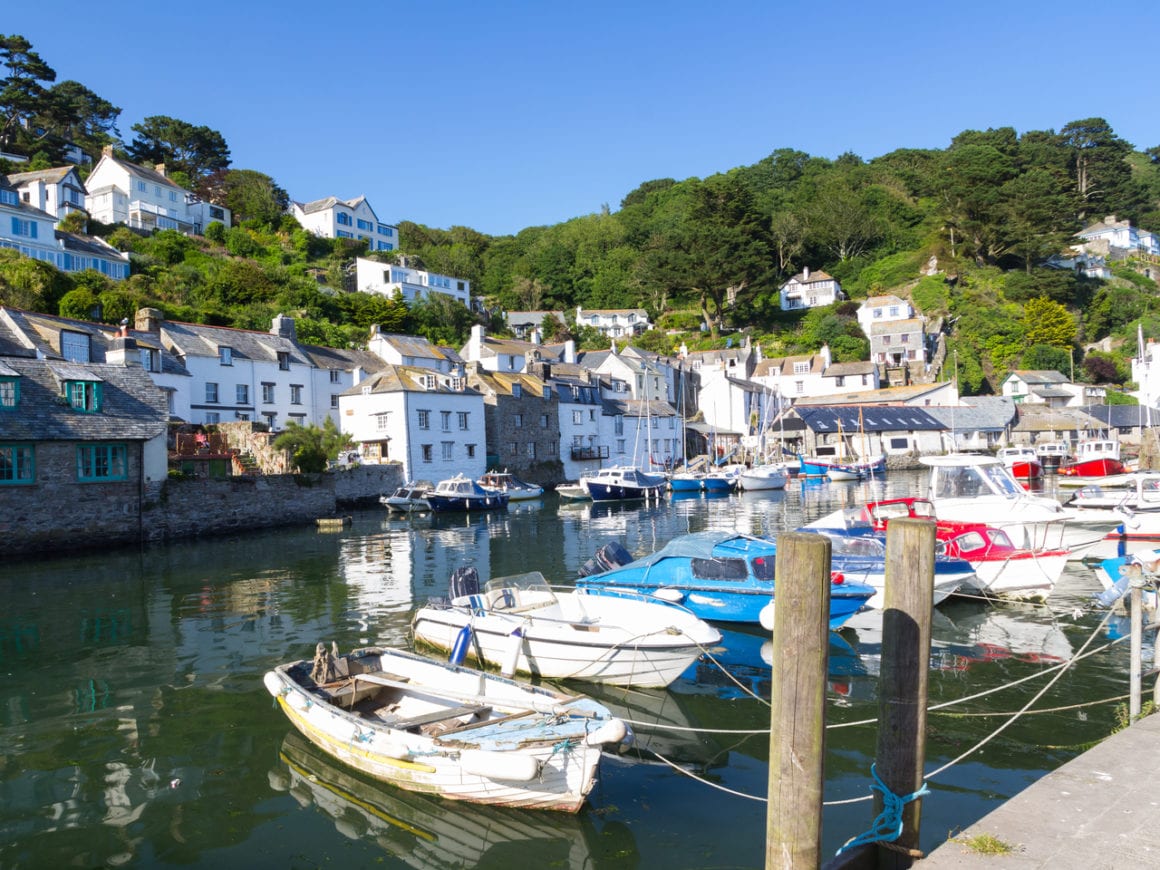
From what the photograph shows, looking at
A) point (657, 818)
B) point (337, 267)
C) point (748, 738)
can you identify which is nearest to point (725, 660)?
point (748, 738)

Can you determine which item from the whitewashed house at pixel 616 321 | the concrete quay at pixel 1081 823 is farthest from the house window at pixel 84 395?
the whitewashed house at pixel 616 321

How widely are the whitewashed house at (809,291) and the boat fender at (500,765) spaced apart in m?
107

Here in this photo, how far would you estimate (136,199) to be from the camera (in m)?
82.4

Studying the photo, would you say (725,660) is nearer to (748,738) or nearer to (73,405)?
(748,738)

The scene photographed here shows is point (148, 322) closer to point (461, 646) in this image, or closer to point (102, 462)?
point (102, 462)

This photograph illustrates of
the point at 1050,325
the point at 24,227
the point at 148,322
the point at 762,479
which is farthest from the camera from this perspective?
the point at 1050,325

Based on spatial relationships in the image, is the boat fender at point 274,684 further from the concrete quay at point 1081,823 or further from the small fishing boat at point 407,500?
the small fishing boat at point 407,500

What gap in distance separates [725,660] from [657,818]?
22.4 feet

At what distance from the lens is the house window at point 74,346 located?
38094 millimetres

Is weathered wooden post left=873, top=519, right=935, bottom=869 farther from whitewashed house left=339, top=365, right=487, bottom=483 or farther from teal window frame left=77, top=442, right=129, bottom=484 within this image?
whitewashed house left=339, top=365, right=487, bottom=483

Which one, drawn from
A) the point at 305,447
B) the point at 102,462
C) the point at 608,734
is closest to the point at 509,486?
the point at 305,447

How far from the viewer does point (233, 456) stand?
136ft

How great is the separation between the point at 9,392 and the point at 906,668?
34.5m

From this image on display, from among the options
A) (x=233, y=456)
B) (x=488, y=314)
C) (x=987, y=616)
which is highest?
(x=488, y=314)
